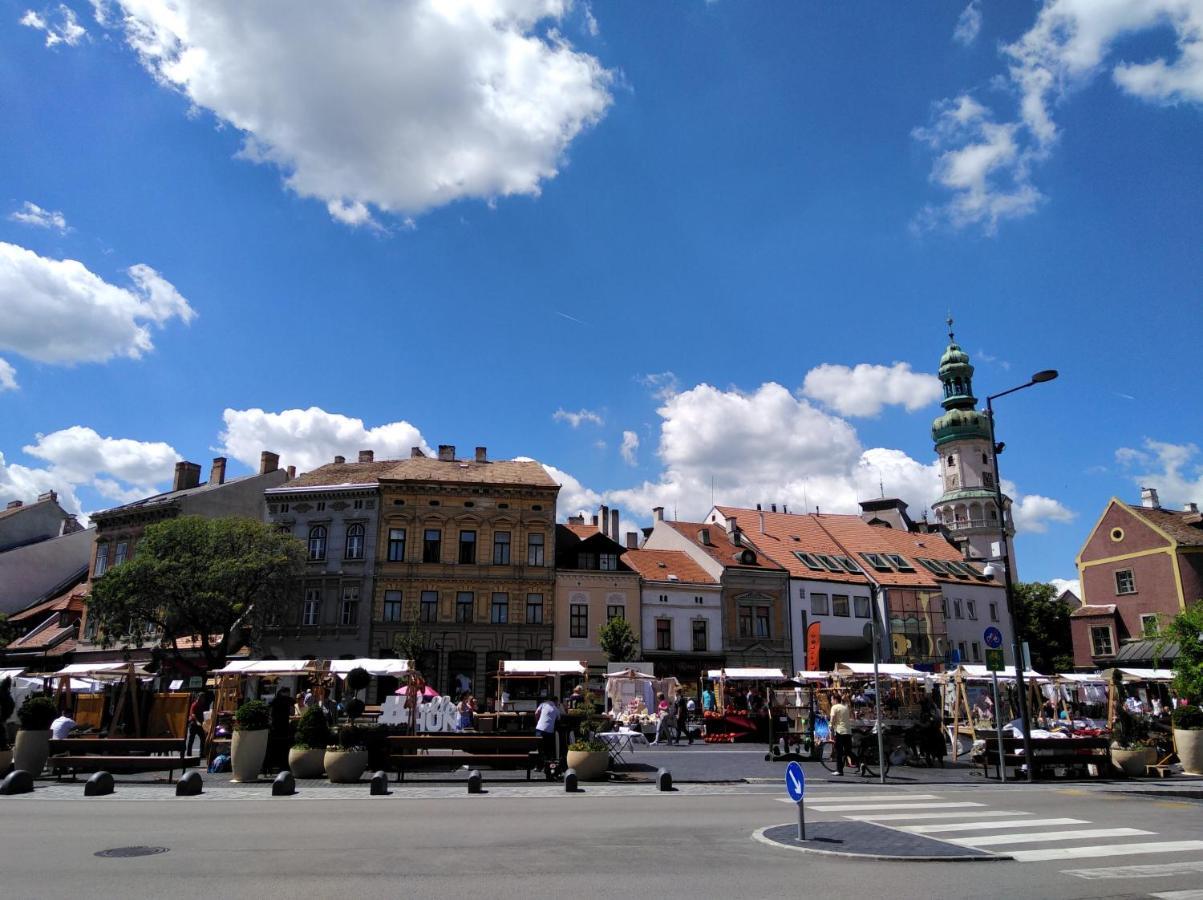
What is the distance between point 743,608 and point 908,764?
84.3 feet

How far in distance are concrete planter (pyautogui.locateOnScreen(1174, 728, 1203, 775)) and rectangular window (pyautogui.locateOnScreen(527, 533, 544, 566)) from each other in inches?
1157

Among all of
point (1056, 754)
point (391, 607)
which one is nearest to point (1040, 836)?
point (1056, 754)

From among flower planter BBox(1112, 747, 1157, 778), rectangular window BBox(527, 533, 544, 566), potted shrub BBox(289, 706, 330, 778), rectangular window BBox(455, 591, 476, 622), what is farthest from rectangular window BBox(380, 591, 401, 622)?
flower planter BBox(1112, 747, 1157, 778)

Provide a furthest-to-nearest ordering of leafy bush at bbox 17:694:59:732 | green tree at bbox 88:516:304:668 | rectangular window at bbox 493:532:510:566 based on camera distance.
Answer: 1. rectangular window at bbox 493:532:510:566
2. green tree at bbox 88:516:304:668
3. leafy bush at bbox 17:694:59:732

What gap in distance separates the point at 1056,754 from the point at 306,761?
16.1m

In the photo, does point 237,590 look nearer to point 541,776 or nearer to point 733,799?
point 541,776

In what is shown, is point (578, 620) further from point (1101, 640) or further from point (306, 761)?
point (1101, 640)

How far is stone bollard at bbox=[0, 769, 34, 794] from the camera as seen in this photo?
1427cm

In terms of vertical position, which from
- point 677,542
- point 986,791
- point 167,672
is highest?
point 677,542

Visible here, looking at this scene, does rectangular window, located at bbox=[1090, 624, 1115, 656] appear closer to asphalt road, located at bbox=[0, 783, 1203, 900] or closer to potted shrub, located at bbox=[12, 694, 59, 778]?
asphalt road, located at bbox=[0, 783, 1203, 900]

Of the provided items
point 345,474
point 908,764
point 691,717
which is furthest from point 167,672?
point 908,764

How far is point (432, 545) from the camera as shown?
42875mm

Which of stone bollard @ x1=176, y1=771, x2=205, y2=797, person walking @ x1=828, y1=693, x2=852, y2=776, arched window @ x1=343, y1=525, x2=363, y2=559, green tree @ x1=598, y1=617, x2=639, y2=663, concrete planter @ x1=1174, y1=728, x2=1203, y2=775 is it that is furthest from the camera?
arched window @ x1=343, y1=525, x2=363, y2=559

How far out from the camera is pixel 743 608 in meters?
46.8
